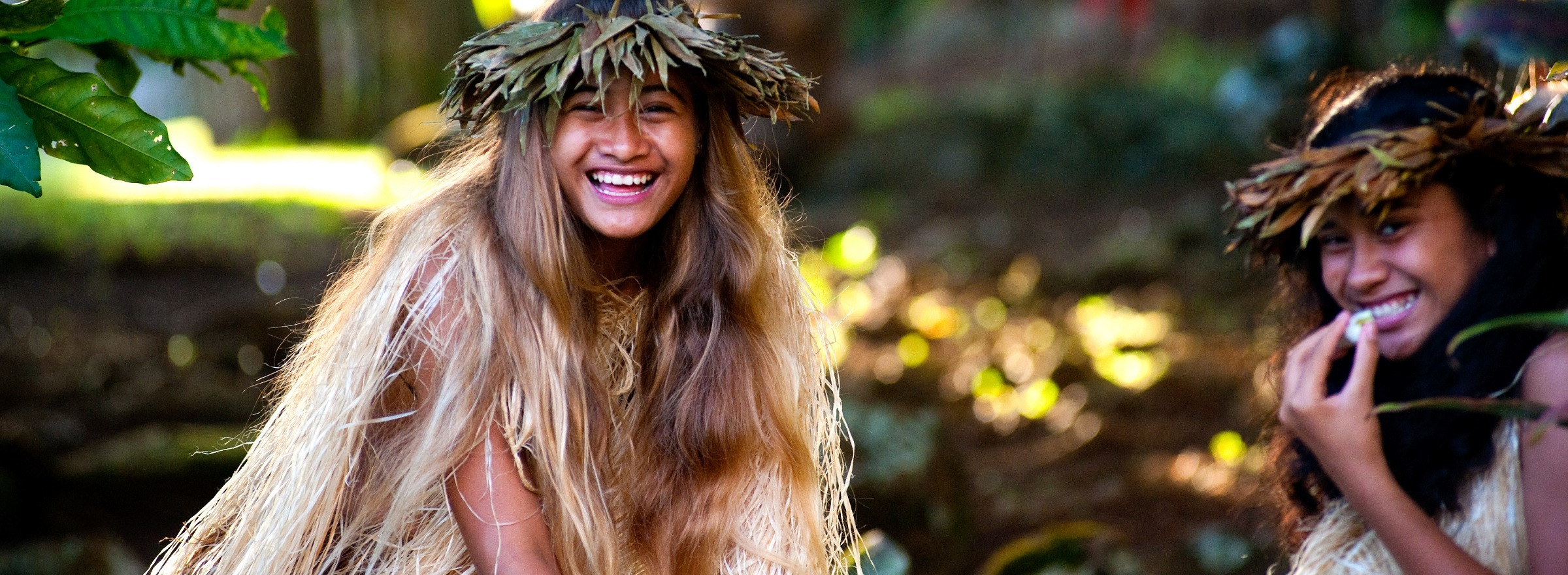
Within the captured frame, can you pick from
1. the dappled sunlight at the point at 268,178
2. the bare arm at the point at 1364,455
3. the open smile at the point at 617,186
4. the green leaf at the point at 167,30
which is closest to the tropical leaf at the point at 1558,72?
the bare arm at the point at 1364,455

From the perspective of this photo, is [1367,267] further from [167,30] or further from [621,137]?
[167,30]

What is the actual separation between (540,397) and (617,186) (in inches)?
14.9

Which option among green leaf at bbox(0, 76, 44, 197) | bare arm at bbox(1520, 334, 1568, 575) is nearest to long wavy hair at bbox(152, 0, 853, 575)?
green leaf at bbox(0, 76, 44, 197)

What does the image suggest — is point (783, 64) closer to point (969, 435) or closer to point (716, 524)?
point (716, 524)

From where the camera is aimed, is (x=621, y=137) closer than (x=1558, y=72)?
No

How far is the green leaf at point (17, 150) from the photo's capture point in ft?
5.16

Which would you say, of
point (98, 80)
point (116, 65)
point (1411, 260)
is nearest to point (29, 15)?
point (98, 80)

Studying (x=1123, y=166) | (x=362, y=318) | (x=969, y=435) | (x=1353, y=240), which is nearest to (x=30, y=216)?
(x=969, y=435)

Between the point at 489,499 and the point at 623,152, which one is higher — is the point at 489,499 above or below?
below

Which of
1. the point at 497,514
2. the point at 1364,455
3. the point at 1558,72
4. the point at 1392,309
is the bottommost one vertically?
the point at 497,514

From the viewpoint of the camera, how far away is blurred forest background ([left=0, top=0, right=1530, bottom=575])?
381 cm

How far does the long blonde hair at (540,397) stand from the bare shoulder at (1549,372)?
3.80 feet

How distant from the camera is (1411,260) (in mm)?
1850

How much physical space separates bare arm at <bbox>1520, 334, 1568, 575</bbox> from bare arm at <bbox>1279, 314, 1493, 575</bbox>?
8cm
